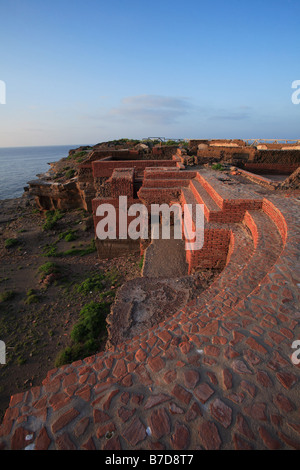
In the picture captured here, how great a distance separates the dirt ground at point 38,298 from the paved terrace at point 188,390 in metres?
3.85

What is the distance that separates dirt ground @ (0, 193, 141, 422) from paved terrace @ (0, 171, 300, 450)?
3852 mm

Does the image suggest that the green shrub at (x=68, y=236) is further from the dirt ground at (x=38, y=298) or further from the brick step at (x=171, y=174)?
the brick step at (x=171, y=174)

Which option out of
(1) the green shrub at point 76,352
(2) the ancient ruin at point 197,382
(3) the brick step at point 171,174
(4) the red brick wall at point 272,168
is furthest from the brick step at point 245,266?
(4) the red brick wall at point 272,168

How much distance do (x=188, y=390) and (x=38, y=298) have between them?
671 cm

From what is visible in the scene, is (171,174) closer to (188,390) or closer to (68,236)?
(68,236)

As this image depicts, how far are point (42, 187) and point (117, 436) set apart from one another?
17139 millimetres

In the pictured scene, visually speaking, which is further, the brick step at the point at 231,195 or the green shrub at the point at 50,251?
the green shrub at the point at 50,251

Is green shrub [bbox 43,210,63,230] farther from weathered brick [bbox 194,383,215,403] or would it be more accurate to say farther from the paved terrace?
weathered brick [bbox 194,383,215,403]

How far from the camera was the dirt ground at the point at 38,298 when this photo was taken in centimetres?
482

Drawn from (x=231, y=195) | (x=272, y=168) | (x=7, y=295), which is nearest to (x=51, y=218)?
(x=7, y=295)

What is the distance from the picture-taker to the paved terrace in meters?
1.25

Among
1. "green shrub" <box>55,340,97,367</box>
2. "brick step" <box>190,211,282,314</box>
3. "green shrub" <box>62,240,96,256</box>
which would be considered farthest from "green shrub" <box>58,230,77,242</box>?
"brick step" <box>190,211,282,314</box>

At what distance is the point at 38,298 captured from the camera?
6859 millimetres

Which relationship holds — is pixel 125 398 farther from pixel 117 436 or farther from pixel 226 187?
pixel 226 187
